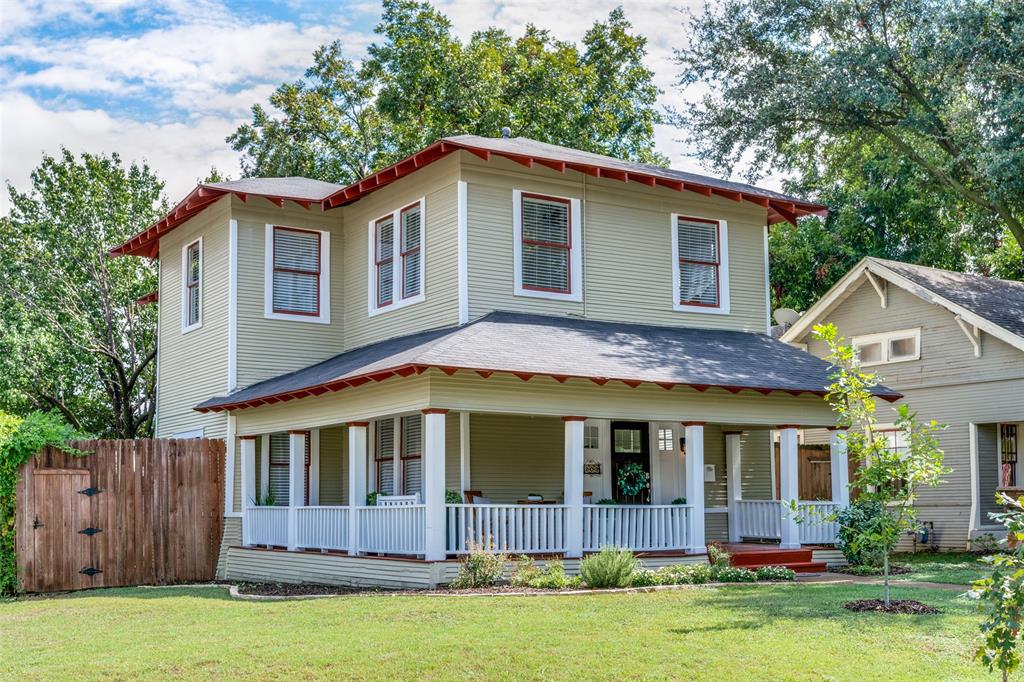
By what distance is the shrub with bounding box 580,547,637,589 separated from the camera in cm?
1503

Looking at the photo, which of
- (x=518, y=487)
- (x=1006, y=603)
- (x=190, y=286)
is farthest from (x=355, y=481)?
(x=1006, y=603)

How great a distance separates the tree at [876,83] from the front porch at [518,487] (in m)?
7.67

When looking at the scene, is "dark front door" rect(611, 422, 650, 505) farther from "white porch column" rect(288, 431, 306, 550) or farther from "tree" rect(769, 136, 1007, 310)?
"tree" rect(769, 136, 1007, 310)

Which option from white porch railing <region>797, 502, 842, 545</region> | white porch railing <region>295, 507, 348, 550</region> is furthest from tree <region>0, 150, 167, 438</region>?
white porch railing <region>797, 502, 842, 545</region>

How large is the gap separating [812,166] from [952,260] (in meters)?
8.62

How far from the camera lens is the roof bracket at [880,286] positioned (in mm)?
26945

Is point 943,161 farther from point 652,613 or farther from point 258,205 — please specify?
point 652,613

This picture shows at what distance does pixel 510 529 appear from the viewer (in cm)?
1641

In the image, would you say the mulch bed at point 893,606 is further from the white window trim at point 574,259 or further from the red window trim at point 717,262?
the red window trim at point 717,262

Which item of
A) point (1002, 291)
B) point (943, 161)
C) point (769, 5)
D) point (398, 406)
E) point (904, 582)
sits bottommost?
point (904, 582)

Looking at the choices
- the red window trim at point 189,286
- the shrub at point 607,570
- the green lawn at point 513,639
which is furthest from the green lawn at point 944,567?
the red window trim at point 189,286

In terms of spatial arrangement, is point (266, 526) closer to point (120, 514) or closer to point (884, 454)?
point (120, 514)

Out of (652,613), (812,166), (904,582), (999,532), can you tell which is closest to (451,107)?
(812,166)

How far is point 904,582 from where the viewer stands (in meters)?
A: 16.3
